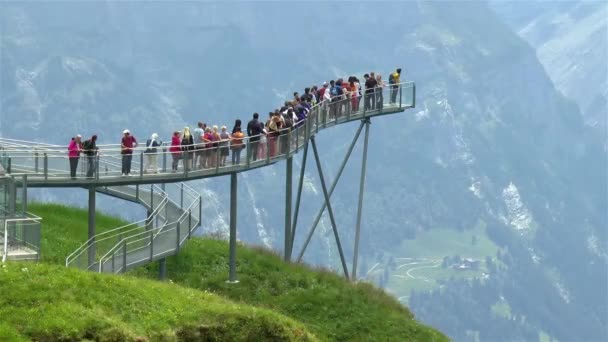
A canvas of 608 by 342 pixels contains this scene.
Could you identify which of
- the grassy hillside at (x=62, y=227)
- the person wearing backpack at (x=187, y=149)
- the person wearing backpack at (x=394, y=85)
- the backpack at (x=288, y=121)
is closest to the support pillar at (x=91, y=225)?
the grassy hillside at (x=62, y=227)

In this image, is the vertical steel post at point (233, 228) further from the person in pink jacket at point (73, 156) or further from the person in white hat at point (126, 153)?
the person in pink jacket at point (73, 156)

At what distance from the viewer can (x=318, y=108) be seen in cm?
7419

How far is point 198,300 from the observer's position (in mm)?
47688

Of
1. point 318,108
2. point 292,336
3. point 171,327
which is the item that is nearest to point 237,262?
point 318,108

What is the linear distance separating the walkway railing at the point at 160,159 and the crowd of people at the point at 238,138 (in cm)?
5

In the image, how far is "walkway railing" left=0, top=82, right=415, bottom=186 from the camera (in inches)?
2218

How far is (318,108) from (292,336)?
27.3 metres

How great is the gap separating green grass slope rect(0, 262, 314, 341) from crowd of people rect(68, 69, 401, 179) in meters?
9.77

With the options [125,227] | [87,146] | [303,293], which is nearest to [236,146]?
[125,227]

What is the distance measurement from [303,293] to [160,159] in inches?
408

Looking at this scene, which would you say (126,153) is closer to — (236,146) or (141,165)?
(141,165)

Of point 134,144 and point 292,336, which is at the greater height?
point 134,144

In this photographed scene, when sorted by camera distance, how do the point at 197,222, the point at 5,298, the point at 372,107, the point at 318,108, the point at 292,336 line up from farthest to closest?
the point at 372,107
the point at 318,108
the point at 197,222
the point at 292,336
the point at 5,298

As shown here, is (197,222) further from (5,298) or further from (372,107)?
(5,298)
